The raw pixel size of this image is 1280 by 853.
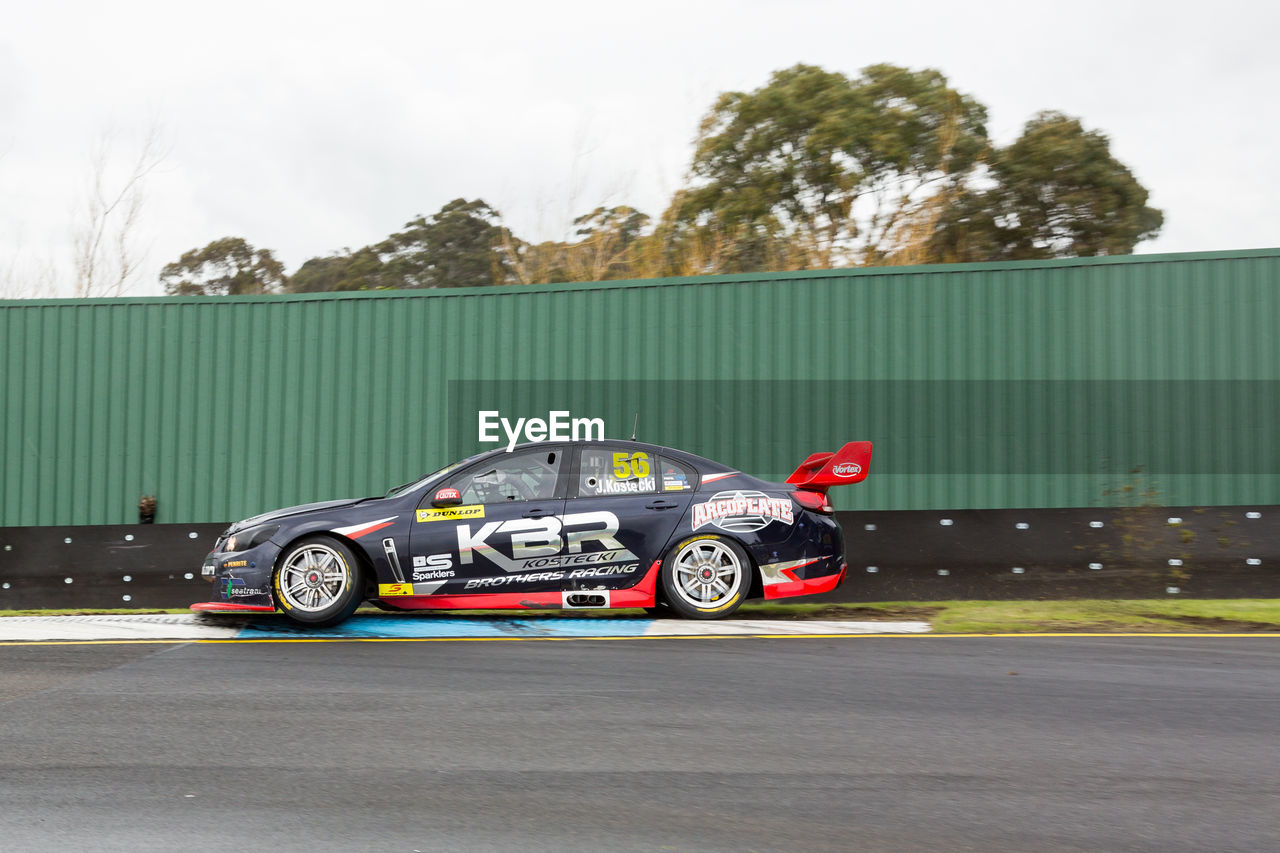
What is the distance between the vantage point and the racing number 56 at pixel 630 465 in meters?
9.49

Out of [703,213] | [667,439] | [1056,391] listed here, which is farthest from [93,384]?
[703,213]

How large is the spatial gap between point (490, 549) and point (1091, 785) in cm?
548

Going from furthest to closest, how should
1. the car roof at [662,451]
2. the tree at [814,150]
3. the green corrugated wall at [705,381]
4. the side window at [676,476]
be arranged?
the tree at [814,150]
the green corrugated wall at [705,381]
the car roof at [662,451]
the side window at [676,476]

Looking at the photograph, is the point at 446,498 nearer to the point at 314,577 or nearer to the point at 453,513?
the point at 453,513

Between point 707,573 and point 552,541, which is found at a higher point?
point 552,541

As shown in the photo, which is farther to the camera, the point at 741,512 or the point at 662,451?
the point at 662,451

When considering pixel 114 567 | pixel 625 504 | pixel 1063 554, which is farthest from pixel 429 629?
pixel 1063 554

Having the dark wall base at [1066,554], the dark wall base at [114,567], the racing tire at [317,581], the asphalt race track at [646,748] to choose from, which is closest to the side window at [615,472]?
the asphalt race track at [646,748]

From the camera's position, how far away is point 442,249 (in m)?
41.3

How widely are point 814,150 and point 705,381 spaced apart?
751 inches

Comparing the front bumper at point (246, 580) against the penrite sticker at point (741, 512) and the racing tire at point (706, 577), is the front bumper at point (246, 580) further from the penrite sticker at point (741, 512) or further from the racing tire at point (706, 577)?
the penrite sticker at point (741, 512)

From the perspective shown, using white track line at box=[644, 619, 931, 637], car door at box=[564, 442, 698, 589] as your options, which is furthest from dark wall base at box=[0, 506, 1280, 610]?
car door at box=[564, 442, 698, 589]

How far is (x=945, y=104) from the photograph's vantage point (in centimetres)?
3050

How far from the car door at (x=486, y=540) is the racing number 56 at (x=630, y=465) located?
530 millimetres
